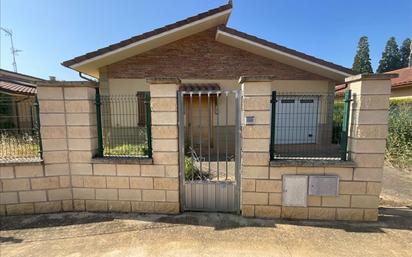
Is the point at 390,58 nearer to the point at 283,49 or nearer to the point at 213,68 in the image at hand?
the point at 283,49

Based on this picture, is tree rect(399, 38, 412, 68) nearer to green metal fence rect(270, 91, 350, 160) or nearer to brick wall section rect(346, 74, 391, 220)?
green metal fence rect(270, 91, 350, 160)

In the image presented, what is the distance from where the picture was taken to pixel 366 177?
3.19m

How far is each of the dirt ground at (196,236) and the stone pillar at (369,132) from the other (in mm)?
442

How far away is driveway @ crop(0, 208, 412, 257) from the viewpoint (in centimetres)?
258

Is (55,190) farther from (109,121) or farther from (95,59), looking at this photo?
(95,59)

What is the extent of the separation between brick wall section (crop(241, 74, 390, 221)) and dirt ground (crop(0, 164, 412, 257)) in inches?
7.2

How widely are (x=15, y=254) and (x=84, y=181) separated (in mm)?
1197

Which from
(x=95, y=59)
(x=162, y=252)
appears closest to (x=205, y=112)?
(x=95, y=59)

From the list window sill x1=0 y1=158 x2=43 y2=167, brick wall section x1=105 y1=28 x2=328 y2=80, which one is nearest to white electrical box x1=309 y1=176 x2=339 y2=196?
window sill x1=0 y1=158 x2=43 y2=167

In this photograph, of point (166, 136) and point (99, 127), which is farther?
point (99, 127)

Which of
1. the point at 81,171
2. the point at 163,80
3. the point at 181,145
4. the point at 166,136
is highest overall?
the point at 163,80

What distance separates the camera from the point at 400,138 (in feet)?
22.8

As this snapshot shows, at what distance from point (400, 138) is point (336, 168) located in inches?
227

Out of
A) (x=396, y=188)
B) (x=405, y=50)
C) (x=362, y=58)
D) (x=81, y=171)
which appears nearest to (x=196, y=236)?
(x=81, y=171)
